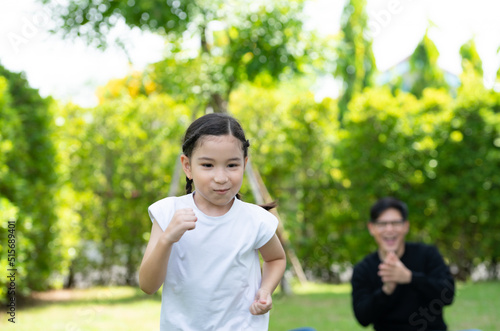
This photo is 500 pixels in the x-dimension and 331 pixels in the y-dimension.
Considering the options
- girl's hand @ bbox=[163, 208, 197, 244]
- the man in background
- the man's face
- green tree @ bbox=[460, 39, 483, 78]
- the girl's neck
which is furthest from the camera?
green tree @ bbox=[460, 39, 483, 78]

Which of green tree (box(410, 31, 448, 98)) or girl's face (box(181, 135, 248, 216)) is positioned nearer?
girl's face (box(181, 135, 248, 216))

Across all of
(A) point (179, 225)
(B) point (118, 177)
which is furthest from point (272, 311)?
(A) point (179, 225)

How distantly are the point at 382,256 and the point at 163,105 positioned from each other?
6.86 meters

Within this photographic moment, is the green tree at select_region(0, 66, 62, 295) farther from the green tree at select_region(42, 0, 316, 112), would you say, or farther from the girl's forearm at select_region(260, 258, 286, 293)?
the girl's forearm at select_region(260, 258, 286, 293)

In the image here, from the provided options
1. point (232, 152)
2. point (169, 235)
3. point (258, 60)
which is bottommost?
point (169, 235)

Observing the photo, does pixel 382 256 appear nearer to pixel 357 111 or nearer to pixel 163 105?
pixel 357 111

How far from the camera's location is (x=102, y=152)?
9930mm

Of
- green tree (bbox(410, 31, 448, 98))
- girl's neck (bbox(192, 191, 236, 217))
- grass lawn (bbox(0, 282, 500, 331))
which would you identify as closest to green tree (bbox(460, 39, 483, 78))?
green tree (bbox(410, 31, 448, 98))

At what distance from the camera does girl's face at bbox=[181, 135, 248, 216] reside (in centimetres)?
173

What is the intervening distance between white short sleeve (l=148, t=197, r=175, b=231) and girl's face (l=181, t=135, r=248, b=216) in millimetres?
122

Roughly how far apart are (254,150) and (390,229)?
241 inches

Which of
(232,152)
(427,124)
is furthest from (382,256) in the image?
(427,124)

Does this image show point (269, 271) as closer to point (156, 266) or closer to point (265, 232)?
point (265, 232)

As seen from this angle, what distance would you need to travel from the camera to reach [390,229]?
3.57m
